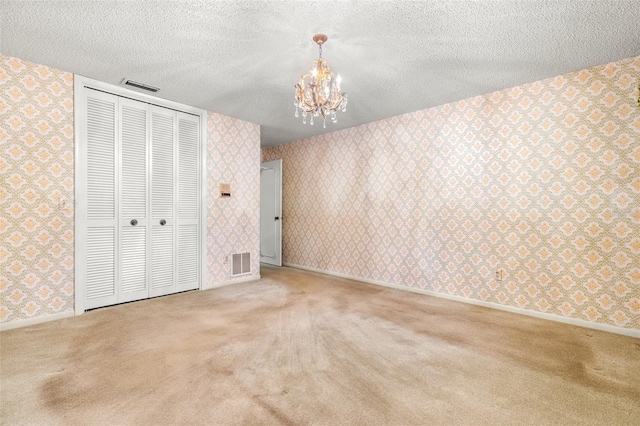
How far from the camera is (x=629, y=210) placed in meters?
3.03

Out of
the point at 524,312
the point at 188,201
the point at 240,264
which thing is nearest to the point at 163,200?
the point at 188,201

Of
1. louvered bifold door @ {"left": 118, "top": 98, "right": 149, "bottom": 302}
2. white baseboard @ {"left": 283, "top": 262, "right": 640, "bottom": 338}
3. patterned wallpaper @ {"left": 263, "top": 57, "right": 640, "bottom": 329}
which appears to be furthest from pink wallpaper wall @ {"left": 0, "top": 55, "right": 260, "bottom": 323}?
white baseboard @ {"left": 283, "top": 262, "right": 640, "bottom": 338}

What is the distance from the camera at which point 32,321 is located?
314cm

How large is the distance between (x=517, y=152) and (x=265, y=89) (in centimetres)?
321

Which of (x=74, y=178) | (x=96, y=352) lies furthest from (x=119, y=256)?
(x=96, y=352)

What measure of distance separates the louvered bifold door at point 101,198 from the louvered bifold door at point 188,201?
2.66 feet

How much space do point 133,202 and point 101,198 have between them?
35cm

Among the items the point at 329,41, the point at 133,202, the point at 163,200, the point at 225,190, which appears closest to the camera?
the point at 329,41

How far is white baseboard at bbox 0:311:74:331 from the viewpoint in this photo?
299 centimetres

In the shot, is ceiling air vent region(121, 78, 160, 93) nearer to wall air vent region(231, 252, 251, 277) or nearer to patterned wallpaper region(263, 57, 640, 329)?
wall air vent region(231, 252, 251, 277)

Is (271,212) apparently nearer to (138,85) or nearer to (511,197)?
(138,85)

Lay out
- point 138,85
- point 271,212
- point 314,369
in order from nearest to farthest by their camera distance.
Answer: point 314,369
point 138,85
point 271,212

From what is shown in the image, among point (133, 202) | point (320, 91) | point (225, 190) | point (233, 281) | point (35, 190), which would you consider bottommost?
point (233, 281)

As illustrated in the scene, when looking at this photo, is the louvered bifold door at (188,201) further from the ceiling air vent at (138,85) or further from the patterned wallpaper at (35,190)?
the patterned wallpaper at (35,190)
